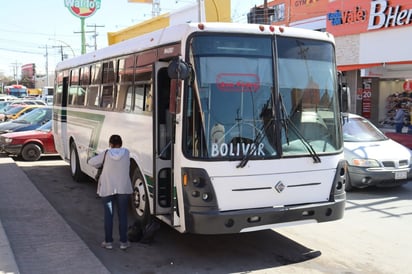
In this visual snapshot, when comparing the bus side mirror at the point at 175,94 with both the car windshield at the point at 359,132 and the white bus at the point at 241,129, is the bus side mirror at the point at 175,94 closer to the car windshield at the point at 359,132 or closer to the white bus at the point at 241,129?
the white bus at the point at 241,129

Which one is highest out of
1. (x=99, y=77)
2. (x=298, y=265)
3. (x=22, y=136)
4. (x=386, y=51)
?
(x=386, y=51)

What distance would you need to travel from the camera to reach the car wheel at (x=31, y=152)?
14.2 m

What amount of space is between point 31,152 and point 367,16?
14.3 m

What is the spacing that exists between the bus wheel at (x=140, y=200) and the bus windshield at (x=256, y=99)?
1.71 metres

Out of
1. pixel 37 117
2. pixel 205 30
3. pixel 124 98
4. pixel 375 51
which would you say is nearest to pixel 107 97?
pixel 124 98

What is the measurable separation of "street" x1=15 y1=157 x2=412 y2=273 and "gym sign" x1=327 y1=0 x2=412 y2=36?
11782 mm

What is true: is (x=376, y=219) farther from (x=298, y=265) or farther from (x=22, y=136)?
(x=22, y=136)

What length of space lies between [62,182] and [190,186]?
652cm

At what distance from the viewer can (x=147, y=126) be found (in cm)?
652

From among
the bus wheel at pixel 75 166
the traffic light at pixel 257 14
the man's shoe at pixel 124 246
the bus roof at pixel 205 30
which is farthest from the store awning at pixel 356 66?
the man's shoe at pixel 124 246

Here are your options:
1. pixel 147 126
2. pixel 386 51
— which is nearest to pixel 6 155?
pixel 147 126

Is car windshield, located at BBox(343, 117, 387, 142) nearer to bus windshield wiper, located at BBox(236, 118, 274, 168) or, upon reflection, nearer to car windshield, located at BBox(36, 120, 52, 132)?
bus windshield wiper, located at BBox(236, 118, 274, 168)

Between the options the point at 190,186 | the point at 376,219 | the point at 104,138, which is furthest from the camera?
the point at 104,138

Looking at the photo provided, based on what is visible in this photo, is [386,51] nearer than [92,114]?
No
